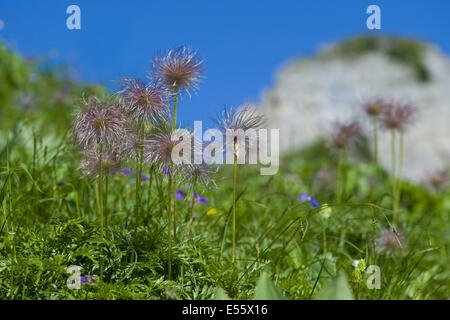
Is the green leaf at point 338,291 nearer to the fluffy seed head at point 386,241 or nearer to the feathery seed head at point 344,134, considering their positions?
the fluffy seed head at point 386,241

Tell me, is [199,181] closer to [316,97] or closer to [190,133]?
[190,133]

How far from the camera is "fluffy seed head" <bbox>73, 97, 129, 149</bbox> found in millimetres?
1798

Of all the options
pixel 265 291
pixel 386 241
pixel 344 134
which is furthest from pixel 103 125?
pixel 344 134

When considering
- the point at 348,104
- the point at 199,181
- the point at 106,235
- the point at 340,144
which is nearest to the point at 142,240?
the point at 106,235

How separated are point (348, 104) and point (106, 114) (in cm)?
900

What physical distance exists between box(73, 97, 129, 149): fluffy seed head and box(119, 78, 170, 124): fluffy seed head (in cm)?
4

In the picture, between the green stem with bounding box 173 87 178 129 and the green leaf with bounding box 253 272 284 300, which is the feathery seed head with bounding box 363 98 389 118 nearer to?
the green stem with bounding box 173 87 178 129

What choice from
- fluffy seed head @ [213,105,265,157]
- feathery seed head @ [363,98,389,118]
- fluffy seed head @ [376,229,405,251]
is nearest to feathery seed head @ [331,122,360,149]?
feathery seed head @ [363,98,389,118]

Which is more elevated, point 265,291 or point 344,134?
point 344,134

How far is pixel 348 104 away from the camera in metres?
10.3

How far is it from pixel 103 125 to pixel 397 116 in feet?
7.44

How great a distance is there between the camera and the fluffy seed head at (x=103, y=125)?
5.90ft

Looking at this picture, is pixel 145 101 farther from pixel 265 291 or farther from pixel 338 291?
pixel 338 291

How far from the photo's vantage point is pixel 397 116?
3471 millimetres
